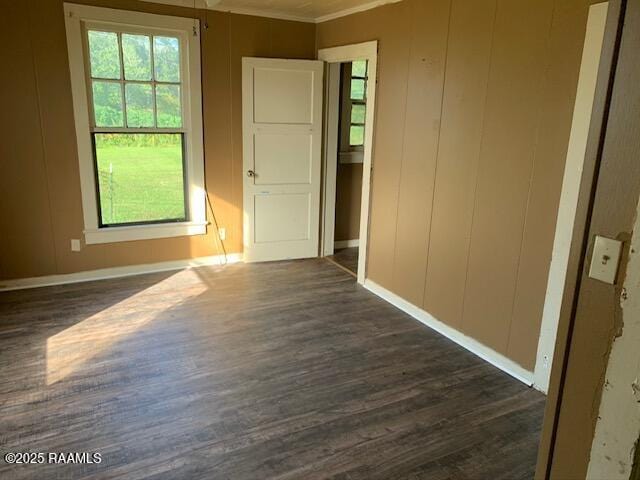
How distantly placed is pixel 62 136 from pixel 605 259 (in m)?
4.20

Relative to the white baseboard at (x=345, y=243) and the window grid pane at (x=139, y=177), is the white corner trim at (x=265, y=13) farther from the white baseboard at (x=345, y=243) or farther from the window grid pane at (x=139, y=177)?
the white baseboard at (x=345, y=243)

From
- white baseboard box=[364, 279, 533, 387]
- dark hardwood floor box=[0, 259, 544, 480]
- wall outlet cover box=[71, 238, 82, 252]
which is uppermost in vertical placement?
wall outlet cover box=[71, 238, 82, 252]

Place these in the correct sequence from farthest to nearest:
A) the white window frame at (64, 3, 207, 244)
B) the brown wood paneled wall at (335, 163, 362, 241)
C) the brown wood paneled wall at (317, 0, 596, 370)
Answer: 1. the brown wood paneled wall at (335, 163, 362, 241)
2. the white window frame at (64, 3, 207, 244)
3. the brown wood paneled wall at (317, 0, 596, 370)

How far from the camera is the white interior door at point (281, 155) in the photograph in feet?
15.5

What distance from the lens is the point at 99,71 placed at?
4.12 m

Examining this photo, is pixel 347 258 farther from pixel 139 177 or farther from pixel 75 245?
pixel 75 245

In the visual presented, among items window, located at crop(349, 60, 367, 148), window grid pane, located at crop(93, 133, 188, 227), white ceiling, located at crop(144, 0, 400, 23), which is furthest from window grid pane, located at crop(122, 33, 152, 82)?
window, located at crop(349, 60, 367, 148)

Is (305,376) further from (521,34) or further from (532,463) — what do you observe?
(521,34)

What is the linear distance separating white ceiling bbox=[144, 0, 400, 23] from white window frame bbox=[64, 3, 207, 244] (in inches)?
10.2

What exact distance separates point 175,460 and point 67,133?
309 cm

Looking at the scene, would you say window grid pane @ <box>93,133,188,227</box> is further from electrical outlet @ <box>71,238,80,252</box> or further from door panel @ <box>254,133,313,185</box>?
door panel @ <box>254,133,313,185</box>

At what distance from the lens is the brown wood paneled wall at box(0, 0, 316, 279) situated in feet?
12.7

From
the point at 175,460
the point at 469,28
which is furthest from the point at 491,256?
the point at 175,460

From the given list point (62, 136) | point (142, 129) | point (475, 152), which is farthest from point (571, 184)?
point (62, 136)
